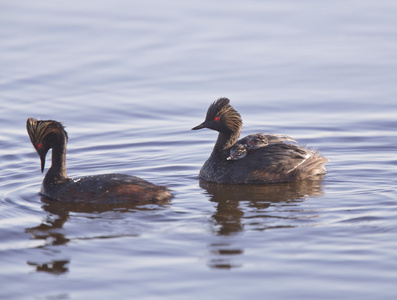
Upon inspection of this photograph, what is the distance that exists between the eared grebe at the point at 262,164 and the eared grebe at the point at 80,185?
4.66 feet

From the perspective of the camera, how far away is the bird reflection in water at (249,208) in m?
8.61

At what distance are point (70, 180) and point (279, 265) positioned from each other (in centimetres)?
388

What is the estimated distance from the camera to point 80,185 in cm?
1053

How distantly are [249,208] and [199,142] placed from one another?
3.63 m

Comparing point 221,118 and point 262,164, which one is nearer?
point 262,164

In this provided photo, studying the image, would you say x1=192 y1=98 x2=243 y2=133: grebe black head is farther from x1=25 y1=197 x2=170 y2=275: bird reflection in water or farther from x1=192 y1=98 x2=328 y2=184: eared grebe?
x1=25 y1=197 x2=170 y2=275: bird reflection in water

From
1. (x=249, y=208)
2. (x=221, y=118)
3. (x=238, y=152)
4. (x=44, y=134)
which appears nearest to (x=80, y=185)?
(x=44, y=134)

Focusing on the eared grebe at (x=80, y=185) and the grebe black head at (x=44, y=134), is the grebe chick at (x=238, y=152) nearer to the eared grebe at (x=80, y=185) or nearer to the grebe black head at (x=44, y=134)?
the eared grebe at (x=80, y=185)

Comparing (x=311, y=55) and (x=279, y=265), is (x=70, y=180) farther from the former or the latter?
(x=311, y=55)

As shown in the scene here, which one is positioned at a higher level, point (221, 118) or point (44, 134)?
point (221, 118)

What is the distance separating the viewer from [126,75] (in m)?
16.7

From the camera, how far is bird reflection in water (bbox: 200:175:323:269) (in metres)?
8.61

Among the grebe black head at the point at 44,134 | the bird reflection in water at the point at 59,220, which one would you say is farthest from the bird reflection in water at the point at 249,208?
the grebe black head at the point at 44,134

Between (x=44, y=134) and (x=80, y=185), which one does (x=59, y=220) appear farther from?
(x=44, y=134)
